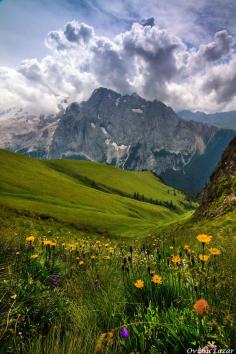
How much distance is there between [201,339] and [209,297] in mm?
1040

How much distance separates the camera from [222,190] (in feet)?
133

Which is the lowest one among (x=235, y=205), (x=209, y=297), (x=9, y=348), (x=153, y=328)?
(x=9, y=348)

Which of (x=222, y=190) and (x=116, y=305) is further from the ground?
(x=222, y=190)

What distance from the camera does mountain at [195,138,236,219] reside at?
37431mm

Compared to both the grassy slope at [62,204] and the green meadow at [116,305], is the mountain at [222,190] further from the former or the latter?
the green meadow at [116,305]

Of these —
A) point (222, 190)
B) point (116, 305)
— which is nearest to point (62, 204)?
point (222, 190)

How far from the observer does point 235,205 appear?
35.9 metres

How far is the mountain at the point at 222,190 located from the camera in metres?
37.4

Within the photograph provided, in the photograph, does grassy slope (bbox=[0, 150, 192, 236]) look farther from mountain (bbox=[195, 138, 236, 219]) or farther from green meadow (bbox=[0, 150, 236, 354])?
green meadow (bbox=[0, 150, 236, 354])

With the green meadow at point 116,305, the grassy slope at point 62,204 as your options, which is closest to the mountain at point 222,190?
the grassy slope at point 62,204

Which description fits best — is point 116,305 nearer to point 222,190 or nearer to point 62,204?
point 222,190

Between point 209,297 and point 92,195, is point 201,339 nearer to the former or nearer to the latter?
point 209,297

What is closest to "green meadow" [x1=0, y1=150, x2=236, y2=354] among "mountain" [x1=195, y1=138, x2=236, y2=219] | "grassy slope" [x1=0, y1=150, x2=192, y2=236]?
"mountain" [x1=195, y1=138, x2=236, y2=219]

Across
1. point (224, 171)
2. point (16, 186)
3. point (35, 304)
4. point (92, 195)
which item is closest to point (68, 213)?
point (16, 186)
